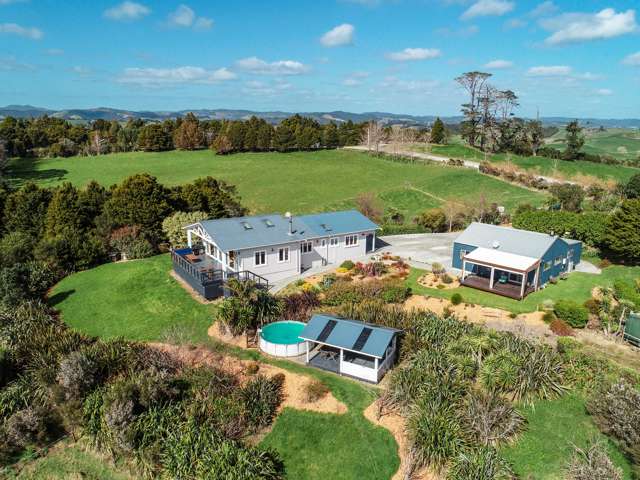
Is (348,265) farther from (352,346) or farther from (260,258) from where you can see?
(352,346)

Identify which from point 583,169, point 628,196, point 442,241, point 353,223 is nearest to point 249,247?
point 353,223

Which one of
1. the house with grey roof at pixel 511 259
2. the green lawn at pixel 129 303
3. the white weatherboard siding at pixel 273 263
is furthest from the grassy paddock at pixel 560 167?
the green lawn at pixel 129 303

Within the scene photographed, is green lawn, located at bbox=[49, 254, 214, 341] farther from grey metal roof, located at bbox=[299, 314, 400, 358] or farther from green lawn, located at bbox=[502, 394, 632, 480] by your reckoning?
green lawn, located at bbox=[502, 394, 632, 480]

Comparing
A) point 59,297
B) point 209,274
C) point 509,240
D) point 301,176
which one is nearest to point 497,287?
point 509,240

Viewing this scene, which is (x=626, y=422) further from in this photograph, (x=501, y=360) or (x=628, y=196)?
(x=628, y=196)

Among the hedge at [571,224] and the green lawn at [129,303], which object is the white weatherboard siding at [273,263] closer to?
the green lawn at [129,303]

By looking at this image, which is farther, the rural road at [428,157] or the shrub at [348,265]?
the rural road at [428,157]
